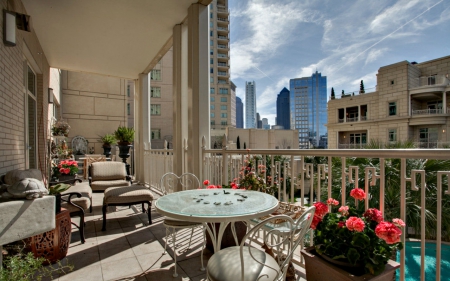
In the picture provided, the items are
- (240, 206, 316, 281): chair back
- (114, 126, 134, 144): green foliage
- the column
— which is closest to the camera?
(240, 206, 316, 281): chair back

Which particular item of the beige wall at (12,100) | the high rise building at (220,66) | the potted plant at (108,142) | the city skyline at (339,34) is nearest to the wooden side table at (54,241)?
the beige wall at (12,100)

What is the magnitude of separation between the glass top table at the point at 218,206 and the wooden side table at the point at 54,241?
1.15 metres

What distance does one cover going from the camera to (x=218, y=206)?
1540mm

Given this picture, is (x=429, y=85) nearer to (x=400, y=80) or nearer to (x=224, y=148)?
(x=400, y=80)

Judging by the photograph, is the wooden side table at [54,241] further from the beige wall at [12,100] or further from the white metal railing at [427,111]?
the white metal railing at [427,111]

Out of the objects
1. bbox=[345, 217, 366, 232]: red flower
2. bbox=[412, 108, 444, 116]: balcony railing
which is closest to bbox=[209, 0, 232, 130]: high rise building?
bbox=[412, 108, 444, 116]: balcony railing

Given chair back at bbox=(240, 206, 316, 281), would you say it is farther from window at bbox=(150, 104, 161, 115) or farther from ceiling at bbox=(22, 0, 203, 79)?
window at bbox=(150, 104, 161, 115)

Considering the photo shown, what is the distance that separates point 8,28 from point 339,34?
3305 cm

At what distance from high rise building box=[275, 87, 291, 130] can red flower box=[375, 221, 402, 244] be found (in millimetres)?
95707

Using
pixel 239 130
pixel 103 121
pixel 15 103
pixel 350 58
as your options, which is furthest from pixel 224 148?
pixel 350 58

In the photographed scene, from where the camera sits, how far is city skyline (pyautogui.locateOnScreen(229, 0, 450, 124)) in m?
8.01

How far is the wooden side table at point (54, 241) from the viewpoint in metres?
1.94

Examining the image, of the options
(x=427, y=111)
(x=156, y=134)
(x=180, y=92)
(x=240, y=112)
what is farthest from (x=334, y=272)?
(x=240, y=112)

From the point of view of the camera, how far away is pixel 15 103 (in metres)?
2.75
